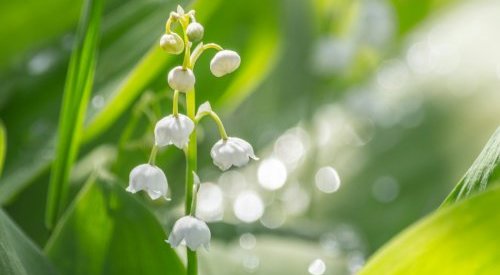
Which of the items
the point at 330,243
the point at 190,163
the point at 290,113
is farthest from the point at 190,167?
the point at 290,113

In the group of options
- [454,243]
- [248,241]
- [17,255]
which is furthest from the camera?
[248,241]

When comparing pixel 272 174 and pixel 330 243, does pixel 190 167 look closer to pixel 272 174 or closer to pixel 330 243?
pixel 330 243

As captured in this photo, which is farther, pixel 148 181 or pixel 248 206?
pixel 248 206

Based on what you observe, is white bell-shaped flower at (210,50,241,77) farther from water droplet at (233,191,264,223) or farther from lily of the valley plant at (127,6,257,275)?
water droplet at (233,191,264,223)

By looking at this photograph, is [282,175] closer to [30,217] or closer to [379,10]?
[379,10]

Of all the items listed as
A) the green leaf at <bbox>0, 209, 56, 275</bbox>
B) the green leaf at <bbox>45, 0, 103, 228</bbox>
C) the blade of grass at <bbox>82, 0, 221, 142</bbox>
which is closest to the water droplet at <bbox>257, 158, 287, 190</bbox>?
the blade of grass at <bbox>82, 0, 221, 142</bbox>

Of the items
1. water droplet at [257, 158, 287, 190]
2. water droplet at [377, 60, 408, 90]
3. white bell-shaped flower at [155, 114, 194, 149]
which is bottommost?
white bell-shaped flower at [155, 114, 194, 149]
